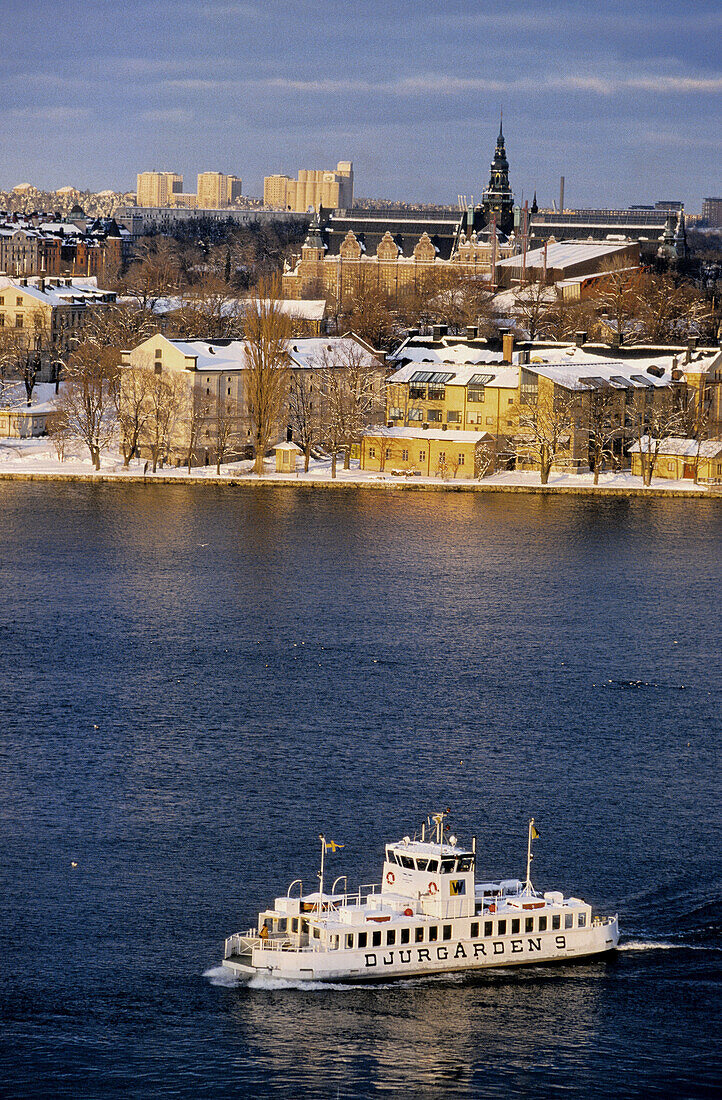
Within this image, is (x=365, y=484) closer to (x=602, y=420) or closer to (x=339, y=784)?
(x=602, y=420)

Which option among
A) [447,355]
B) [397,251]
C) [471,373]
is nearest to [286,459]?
[471,373]

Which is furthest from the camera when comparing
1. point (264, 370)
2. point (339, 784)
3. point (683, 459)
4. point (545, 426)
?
point (683, 459)

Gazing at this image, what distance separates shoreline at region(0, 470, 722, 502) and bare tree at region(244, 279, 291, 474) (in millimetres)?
1612

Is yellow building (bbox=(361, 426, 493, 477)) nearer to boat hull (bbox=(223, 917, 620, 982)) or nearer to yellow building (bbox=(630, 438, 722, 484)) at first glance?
yellow building (bbox=(630, 438, 722, 484))

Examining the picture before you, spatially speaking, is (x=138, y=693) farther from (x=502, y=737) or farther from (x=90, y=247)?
(x=90, y=247)

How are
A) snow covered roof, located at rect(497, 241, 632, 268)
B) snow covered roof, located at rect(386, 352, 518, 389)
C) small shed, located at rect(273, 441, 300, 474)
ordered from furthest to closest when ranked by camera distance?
1. snow covered roof, located at rect(497, 241, 632, 268)
2. snow covered roof, located at rect(386, 352, 518, 389)
3. small shed, located at rect(273, 441, 300, 474)

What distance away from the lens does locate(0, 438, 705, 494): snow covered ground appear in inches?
2285

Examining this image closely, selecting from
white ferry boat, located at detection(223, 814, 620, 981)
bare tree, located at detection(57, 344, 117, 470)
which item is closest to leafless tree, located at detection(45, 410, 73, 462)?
bare tree, located at detection(57, 344, 117, 470)

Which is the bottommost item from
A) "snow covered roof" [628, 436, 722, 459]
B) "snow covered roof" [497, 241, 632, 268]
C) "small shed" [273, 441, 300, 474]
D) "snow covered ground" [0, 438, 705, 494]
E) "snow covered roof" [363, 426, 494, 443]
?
"snow covered ground" [0, 438, 705, 494]

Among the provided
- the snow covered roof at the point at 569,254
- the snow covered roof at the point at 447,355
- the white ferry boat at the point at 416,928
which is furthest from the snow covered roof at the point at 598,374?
the white ferry boat at the point at 416,928

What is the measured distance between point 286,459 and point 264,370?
3.09 meters

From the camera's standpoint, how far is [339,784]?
25.1 meters

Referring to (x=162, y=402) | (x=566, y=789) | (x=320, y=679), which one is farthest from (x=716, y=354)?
(x=566, y=789)

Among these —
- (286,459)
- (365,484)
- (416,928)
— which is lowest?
(416,928)
